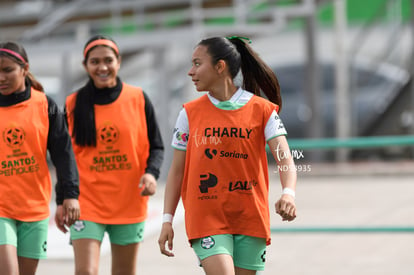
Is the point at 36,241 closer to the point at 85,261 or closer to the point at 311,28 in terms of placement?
the point at 85,261

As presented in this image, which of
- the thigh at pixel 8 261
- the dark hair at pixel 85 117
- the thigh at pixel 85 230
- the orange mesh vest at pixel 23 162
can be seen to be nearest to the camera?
the thigh at pixel 8 261

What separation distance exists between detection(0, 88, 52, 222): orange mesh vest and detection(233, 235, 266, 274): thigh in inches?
48.7

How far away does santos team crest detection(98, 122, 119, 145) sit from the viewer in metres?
4.86

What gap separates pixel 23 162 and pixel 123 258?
3.17ft

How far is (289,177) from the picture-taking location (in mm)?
3664

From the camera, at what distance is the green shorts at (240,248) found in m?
3.68

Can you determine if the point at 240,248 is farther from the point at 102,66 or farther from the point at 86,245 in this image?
the point at 102,66

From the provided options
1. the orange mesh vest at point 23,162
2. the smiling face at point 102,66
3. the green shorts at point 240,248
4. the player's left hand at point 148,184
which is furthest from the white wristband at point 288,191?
the smiling face at point 102,66

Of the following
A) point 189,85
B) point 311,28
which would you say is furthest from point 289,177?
point 311,28

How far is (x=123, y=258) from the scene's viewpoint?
490 cm

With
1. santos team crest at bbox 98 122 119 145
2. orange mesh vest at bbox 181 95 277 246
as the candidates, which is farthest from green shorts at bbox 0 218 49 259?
orange mesh vest at bbox 181 95 277 246

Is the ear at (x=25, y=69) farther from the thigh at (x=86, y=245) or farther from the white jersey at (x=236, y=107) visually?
the white jersey at (x=236, y=107)

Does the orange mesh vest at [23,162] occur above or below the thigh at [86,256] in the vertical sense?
above

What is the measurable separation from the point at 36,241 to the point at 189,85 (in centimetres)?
1337
